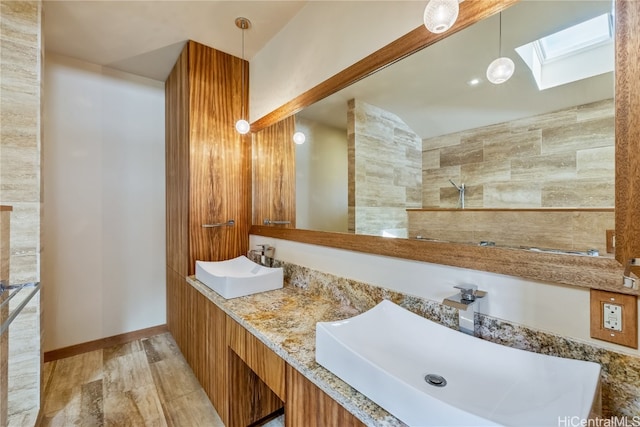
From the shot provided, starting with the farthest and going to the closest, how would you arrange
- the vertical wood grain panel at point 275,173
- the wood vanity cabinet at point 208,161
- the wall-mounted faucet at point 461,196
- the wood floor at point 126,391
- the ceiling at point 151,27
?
1. the wood vanity cabinet at point 208,161
2. the vertical wood grain panel at point 275,173
3. the ceiling at point 151,27
4. the wood floor at point 126,391
5. the wall-mounted faucet at point 461,196

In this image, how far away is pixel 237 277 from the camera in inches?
62.7

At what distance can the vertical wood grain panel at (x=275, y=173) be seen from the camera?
196 cm

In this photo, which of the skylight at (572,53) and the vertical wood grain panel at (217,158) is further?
the vertical wood grain panel at (217,158)

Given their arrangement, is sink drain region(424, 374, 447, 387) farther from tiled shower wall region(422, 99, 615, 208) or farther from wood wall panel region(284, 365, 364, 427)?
tiled shower wall region(422, 99, 615, 208)

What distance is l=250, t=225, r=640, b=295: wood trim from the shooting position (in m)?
0.72

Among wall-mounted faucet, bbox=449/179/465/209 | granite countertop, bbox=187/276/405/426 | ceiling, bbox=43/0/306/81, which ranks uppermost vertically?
ceiling, bbox=43/0/306/81

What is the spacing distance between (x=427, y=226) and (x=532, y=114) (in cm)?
52

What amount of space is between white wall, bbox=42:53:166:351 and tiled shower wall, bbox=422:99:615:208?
107 inches

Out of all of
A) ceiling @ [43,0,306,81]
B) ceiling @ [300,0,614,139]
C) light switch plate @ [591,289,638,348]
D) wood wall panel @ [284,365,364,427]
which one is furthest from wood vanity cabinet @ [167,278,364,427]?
ceiling @ [43,0,306,81]

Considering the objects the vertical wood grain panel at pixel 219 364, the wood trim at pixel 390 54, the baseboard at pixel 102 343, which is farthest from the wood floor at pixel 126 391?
the wood trim at pixel 390 54

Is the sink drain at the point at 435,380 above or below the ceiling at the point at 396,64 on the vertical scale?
below

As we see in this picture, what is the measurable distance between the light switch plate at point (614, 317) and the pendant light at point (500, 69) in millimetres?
728

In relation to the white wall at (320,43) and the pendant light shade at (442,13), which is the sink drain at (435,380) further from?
the white wall at (320,43)

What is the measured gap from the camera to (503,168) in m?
0.95
